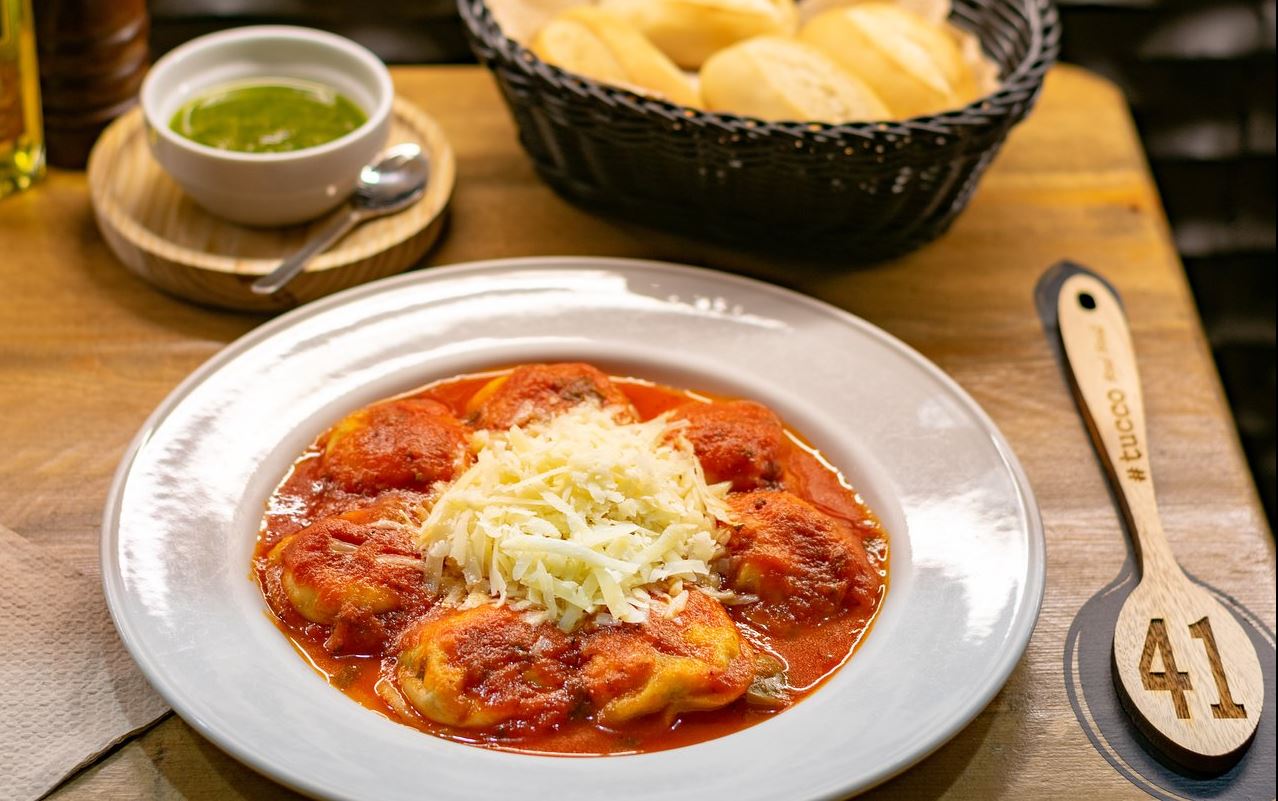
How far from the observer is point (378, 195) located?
3.11m

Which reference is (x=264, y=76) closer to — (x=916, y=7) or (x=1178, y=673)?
(x=916, y=7)

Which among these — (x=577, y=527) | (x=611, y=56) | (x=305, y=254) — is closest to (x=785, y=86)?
(x=611, y=56)

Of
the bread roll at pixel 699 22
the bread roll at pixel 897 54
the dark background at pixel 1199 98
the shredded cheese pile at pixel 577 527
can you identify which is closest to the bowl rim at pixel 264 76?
the bread roll at pixel 699 22

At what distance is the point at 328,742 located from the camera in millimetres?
1906

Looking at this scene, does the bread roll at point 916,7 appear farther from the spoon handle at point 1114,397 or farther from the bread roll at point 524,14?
the spoon handle at point 1114,397

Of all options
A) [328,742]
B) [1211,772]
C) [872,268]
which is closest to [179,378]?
[328,742]

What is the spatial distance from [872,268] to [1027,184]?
2.08 ft

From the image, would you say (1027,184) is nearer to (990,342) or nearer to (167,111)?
(990,342)

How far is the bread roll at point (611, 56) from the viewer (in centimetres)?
306

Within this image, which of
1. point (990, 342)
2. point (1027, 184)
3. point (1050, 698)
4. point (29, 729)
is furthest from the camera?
point (1027, 184)

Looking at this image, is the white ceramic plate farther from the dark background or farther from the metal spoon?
the dark background

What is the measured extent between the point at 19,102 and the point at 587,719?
2.15m

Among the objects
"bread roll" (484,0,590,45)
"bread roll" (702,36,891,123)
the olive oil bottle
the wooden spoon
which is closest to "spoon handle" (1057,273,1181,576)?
the wooden spoon

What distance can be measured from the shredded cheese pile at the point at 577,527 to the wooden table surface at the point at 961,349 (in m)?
0.47
